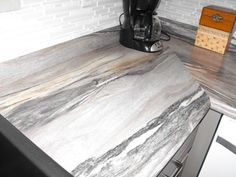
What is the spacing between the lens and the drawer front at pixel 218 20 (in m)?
1.15

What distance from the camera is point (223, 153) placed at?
931 millimetres

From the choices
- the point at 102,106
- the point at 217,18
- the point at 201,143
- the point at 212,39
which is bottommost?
the point at 201,143

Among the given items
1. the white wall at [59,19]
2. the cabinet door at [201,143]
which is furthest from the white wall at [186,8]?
the cabinet door at [201,143]

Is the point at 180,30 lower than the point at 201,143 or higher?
higher

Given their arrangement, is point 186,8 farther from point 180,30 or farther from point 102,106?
point 102,106

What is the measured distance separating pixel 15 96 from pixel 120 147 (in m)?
0.39

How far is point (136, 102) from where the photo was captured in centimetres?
81

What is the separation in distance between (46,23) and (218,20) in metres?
0.81

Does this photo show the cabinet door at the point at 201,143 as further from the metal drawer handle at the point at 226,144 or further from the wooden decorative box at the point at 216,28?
the wooden decorative box at the point at 216,28

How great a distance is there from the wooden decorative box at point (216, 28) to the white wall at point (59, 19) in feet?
0.34

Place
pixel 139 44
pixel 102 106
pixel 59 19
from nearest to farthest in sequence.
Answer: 1. pixel 102 106
2. pixel 59 19
3. pixel 139 44

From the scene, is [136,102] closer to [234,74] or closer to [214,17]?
[234,74]

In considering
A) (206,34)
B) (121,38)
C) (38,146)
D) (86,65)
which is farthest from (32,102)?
(206,34)

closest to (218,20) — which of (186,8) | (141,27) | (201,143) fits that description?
(186,8)
